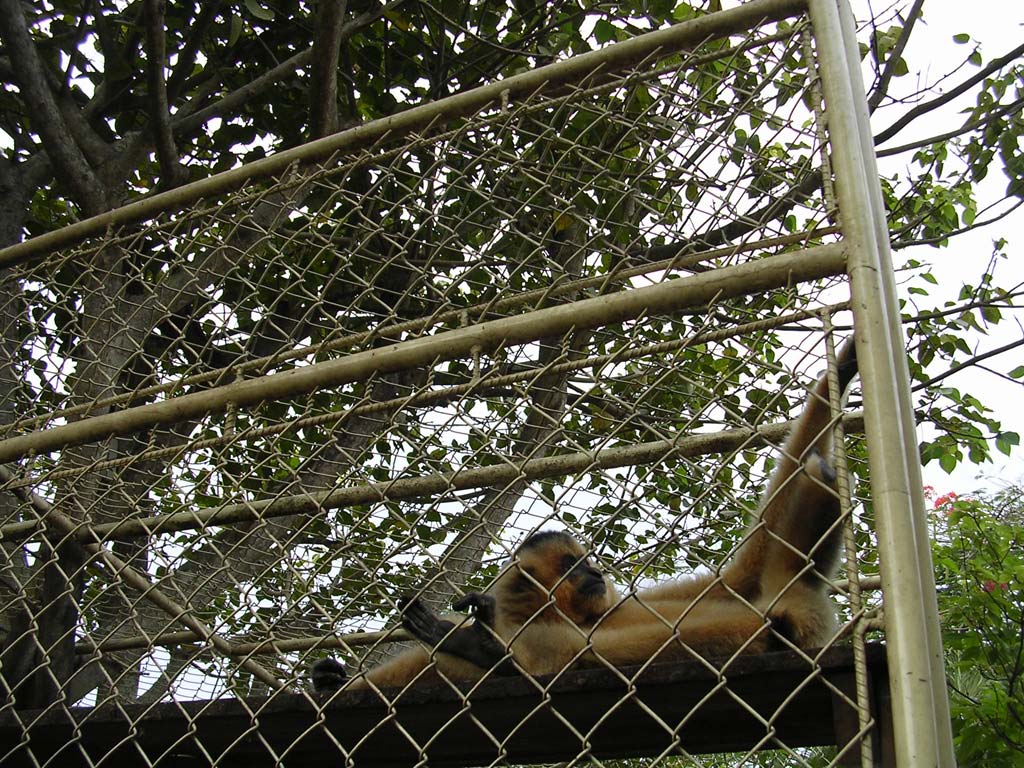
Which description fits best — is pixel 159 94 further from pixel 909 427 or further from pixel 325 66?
pixel 909 427

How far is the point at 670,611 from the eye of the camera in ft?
8.96

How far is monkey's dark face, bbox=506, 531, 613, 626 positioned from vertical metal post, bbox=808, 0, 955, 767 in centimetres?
135

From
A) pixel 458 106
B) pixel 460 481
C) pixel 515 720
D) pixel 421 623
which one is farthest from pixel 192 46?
pixel 515 720

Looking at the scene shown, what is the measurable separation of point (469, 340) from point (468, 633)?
743mm

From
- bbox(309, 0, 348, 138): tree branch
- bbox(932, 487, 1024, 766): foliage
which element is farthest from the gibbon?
bbox(309, 0, 348, 138): tree branch

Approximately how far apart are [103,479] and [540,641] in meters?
2.29

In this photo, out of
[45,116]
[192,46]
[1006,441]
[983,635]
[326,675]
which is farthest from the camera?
[192,46]

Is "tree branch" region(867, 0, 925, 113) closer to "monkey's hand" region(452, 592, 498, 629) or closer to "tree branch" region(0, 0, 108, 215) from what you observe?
"monkey's hand" region(452, 592, 498, 629)

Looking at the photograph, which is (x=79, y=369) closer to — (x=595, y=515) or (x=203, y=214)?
(x=203, y=214)

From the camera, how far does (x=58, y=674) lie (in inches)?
122

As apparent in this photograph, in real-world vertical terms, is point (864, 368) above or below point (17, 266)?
below

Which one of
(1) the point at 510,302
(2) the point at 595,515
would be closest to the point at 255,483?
(2) the point at 595,515

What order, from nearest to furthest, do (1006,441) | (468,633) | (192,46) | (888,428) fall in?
(888,428), (468,633), (1006,441), (192,46)

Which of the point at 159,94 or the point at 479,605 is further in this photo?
the point at 159,94
